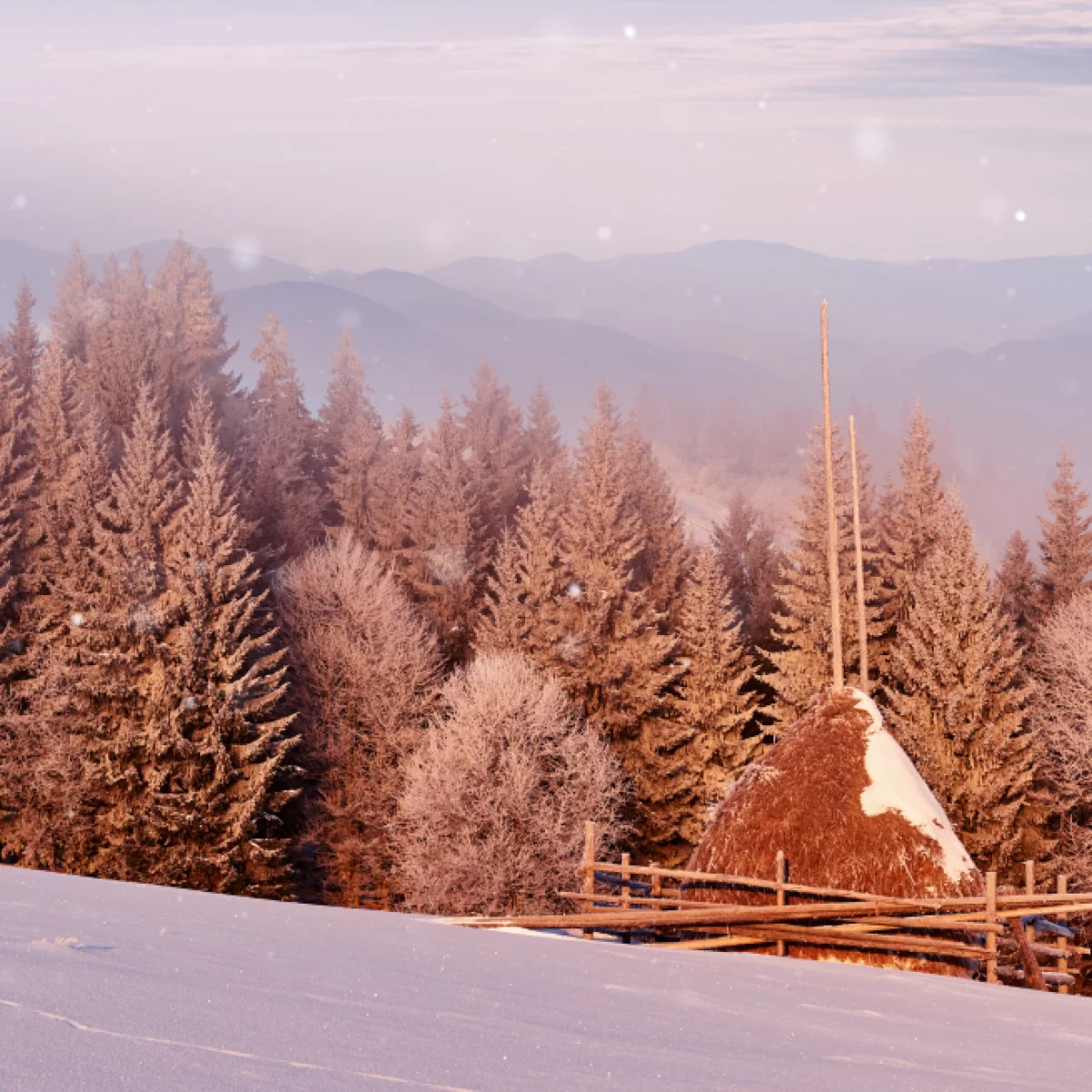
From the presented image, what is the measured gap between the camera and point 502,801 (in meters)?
38.6

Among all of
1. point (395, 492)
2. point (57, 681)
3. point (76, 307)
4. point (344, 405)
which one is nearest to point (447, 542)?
point (395, 492)

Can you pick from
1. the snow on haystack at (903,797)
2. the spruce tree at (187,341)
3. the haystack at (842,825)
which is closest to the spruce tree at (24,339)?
the spruce tree at (187,341)

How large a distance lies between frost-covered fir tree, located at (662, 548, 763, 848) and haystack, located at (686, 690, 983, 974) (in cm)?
2132

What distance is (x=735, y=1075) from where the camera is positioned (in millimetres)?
4797

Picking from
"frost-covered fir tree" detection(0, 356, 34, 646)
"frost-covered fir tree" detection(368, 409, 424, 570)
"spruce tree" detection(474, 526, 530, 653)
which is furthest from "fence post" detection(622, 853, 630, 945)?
"frost-covered fir tree" detection(368, 409, 424, 570)

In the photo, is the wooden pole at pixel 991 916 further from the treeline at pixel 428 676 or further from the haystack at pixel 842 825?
the treeline at pixel 428 676

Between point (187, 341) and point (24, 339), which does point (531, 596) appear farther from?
point (24, 339)

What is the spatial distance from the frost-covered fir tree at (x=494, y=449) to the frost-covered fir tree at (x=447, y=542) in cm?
158

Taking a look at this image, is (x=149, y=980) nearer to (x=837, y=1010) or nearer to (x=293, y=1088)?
(x=293, y=1088)

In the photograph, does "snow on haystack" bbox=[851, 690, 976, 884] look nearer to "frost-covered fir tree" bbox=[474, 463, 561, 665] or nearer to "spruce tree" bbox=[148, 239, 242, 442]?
"frost-covered fir tree" bbox=[474, 463, 561, 665]

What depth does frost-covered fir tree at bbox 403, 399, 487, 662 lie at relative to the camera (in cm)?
5391

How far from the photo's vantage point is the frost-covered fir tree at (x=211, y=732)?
122 feet

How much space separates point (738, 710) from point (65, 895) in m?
35.4

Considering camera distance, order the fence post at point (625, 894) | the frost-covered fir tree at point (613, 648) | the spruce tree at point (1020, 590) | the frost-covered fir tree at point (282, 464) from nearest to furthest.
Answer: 1. the fence post at point (625, 894)
2. the frost-covered fir tree at point (613, 648)
3. the spruce tree at point (1020, 590)
4. the frost-covered fir tree at point (282, 464)
